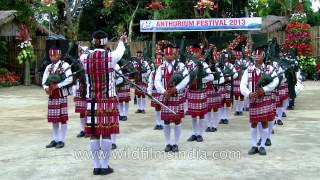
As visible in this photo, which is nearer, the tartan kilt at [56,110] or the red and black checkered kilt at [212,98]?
the tartan kilt at [56,110]

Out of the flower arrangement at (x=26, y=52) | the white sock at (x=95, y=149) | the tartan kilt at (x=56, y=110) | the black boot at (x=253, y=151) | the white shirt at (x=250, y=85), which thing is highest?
the flower arrangement at (x=26, y=52)

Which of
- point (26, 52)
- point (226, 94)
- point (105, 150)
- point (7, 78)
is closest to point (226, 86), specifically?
point (226, 94)

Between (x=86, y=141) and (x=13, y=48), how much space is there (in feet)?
60.9

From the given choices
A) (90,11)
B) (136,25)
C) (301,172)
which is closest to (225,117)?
(301,172)

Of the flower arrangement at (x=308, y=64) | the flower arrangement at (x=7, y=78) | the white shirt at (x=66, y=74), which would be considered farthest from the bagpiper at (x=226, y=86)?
Result: the flower arrangement at (x=7, y=78)

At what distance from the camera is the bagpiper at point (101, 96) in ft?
23.1

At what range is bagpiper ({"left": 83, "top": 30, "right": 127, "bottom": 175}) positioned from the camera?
23.1 ft

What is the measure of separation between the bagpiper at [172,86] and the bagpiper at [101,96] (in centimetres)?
157

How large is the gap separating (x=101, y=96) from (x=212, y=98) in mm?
4341

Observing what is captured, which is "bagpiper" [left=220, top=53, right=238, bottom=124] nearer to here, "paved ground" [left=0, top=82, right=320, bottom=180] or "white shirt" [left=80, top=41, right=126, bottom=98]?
"paved ground" [left=0, top=82, right=320, bottom=180]

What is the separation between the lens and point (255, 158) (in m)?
8.20

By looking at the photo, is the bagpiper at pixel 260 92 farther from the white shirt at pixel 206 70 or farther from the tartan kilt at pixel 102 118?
the tartan kilt at pixel 102 118

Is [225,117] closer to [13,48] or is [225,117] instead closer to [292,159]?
[292,159]

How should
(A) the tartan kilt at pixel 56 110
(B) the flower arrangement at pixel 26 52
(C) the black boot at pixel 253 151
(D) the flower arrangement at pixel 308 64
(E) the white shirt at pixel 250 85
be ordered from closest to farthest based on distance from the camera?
(E) the white shirt at pixel 250 85, (C) the black boot at pixel 253 151, (A) the tartan kilt at pixel 56 110, (B) the flower arrangement at pixel 26 52, (D) the flower arrangement at pixel 308 64
